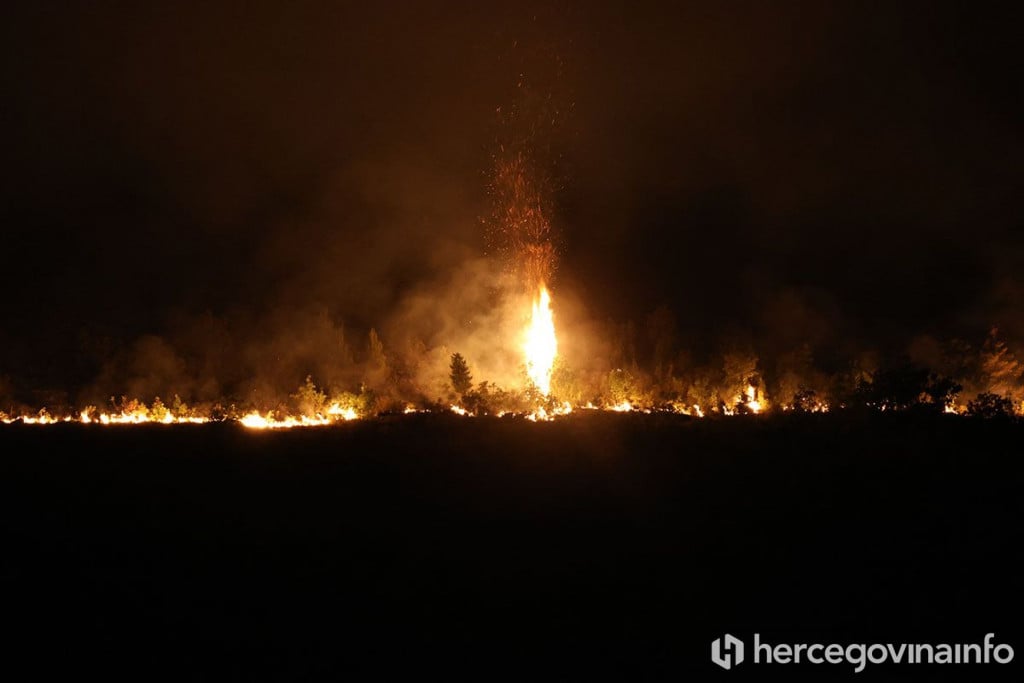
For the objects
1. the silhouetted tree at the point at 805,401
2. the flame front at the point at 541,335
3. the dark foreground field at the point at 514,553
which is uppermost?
the flame front at the point at 541,335

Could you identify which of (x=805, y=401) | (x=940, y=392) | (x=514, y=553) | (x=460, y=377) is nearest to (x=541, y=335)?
(x=460, y=377)

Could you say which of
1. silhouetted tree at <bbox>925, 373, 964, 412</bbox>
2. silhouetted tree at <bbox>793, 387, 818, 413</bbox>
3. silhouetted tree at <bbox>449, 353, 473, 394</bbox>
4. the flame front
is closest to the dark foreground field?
silhouetted tree at <bbox>925, 373, 964, 412</bbox>

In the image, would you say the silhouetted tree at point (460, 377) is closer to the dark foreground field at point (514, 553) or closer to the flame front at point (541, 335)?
the flame front at point (541, 335)

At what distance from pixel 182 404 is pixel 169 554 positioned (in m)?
6.59

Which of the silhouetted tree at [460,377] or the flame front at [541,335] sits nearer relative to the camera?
the silhouetted tree at [460,377]

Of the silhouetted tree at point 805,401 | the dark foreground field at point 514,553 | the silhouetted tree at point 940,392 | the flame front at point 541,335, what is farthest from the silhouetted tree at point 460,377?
the silhouetted tree at point 940,392

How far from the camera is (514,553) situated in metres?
5.30

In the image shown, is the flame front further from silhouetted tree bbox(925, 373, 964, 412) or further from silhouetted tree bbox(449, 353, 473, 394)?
silhouetted tree bbox(925, 373, 964, 412)

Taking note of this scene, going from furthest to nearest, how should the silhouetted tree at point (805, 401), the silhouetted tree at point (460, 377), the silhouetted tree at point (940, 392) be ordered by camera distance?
the silhouetted tree at point (460, 377)
the silhouetted tree at point (805, 401)
the silhouetted tree at point (940, 392)

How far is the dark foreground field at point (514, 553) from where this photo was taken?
4.07 meters

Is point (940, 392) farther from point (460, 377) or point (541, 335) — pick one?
point (460, 377)

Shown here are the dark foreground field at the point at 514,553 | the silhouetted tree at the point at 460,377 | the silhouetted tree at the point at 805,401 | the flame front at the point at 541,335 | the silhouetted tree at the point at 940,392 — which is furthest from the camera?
the flame front at the point at 541,335

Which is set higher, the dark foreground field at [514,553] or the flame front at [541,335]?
the flame front at [541,335]

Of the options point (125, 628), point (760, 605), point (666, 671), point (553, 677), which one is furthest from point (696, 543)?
point (125, 628)
